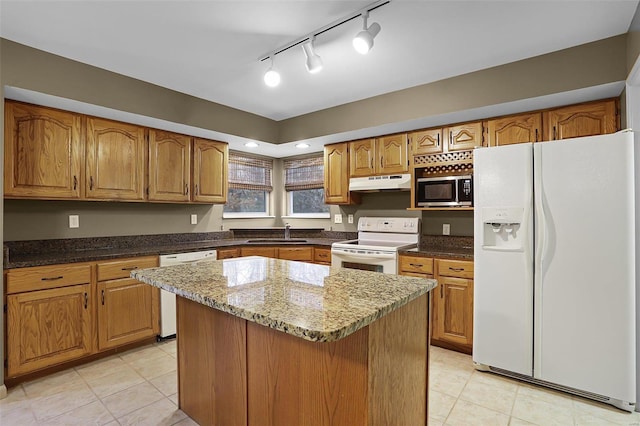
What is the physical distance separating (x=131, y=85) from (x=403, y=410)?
314cm

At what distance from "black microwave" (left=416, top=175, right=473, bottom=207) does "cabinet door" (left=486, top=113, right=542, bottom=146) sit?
1.35 feet

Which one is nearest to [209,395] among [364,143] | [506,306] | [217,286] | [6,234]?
[217,286]

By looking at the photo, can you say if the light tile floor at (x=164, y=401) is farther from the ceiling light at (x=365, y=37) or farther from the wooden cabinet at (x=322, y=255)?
the ceiling light at (x=365, y=37)

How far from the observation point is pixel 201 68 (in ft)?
9.00

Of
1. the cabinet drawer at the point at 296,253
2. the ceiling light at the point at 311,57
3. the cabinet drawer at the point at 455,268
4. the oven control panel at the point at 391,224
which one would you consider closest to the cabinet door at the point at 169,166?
the cabinet drawer at the point at 296,253

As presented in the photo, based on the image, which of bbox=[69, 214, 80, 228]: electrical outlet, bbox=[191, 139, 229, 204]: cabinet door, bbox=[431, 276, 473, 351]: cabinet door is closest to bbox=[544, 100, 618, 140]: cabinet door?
bbox=[431, 276, 473, 351]: cabinet door

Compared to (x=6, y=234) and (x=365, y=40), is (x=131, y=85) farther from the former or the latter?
(x=365, y=40)

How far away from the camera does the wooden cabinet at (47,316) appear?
2.35m

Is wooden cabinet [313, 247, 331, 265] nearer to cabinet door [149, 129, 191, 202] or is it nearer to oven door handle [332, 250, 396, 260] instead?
oven door handle [332, 250, 396, 260]

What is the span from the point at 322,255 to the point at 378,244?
0.67 meters

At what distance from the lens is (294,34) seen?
2.24 meters

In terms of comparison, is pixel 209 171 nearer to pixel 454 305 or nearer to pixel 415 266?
pixel 415 266

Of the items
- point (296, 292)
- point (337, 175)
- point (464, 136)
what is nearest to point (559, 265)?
point (464, 136)

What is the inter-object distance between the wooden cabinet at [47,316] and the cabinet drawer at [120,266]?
104mm
